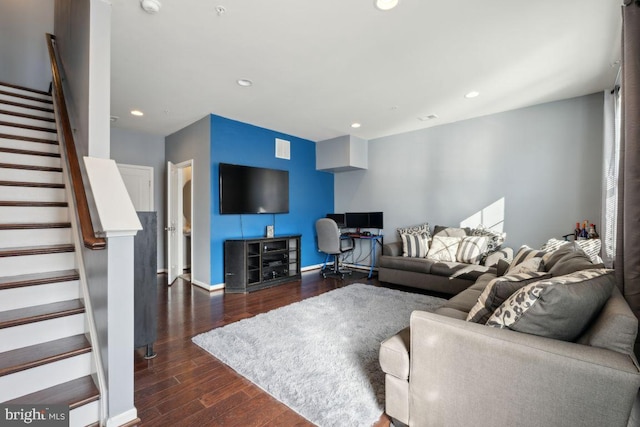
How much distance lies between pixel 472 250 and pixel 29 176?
5.00 metres

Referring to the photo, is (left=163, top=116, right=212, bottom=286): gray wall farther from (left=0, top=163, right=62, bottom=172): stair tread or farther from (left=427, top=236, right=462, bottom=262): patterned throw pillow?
(left=427, top=236, right=462, bottom=262): patterned throw pillow

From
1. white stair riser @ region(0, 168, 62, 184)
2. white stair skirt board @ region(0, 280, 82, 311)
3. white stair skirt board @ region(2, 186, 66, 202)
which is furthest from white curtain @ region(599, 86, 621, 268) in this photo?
white stair riser @ region(0, 168, 62, 184)

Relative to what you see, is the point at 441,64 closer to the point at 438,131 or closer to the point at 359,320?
the point at 438,131

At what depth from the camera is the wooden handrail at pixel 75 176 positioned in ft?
4.80

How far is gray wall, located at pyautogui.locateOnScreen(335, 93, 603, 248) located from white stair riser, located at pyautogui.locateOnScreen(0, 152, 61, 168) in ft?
15.4

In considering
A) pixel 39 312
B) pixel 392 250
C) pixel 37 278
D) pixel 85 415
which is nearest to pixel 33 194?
pixel 37 278

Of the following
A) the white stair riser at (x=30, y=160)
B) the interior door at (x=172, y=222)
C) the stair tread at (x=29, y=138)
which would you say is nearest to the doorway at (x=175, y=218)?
the interior door at (x=172, y=222)

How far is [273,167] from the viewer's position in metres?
5.06

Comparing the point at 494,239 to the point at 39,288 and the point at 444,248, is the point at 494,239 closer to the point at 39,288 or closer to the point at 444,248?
the point at 444,248

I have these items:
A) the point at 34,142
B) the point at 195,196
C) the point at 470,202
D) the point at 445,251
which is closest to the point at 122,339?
the point at 34,142

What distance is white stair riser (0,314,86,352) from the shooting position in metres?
1.60

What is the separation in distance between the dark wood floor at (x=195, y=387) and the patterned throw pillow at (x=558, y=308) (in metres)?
0.93

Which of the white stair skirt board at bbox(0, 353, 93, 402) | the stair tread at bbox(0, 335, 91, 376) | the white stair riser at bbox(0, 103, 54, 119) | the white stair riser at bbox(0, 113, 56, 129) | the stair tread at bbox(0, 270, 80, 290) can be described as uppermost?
the white stair riser at bbox(0, 103, 54, 119)

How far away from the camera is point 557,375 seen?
1.06 m
